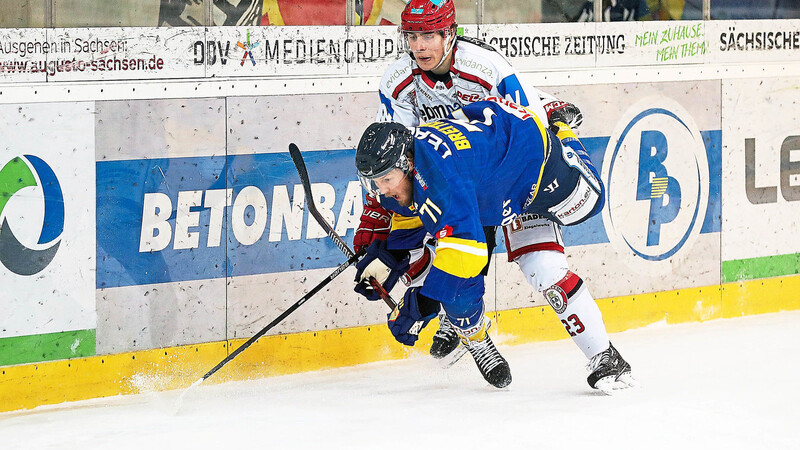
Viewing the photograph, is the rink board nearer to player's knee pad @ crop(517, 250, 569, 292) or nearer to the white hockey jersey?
the white hockey jersey

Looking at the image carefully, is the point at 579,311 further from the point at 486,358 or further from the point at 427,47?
the point at 427,47

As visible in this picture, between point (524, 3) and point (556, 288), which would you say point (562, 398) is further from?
point (524, 3)

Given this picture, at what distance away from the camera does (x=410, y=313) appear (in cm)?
363

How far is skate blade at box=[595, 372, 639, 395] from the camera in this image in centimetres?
404

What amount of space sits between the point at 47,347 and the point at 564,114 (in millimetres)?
2009

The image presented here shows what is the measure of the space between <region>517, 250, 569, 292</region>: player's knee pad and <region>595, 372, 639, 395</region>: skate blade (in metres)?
0.38

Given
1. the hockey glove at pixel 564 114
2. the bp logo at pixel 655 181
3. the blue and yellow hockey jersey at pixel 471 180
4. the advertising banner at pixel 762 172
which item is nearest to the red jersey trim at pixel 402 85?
the blue and yellow hockey jersey at pixel 471 180

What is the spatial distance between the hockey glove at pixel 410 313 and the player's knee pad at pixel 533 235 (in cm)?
54

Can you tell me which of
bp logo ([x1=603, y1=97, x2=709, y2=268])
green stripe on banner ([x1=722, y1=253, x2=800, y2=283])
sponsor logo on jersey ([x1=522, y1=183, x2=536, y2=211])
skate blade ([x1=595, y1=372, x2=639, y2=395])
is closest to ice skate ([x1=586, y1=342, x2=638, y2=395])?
skate blade ([x1=595, y1=372, x2=639, y2=395])

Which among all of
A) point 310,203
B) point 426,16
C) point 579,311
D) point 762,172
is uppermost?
point 426,16

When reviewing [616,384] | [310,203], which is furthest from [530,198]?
[310,203]

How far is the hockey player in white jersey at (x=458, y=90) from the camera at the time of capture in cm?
391

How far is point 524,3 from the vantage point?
5203 mm

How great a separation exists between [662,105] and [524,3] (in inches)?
34.4
